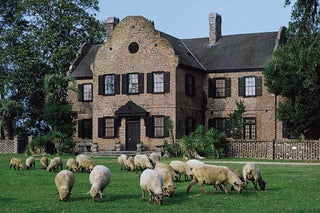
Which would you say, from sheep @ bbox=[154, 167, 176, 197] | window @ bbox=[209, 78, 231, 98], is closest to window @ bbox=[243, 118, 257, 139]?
window @ bbox=[209, 78, 231, 98]

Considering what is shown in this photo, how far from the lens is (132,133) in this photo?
42.6 metres

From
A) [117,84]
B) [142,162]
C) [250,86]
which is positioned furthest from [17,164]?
[250,86]

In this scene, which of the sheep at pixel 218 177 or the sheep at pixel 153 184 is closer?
the sheep at pixel 153 184

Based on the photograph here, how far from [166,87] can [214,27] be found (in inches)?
328

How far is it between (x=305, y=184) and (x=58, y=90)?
29234 millimetres

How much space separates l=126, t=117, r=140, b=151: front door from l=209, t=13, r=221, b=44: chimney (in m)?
10.0

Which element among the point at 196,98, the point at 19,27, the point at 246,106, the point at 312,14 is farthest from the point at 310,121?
the point at 19,27

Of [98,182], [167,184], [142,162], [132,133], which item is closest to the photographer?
[98,182]

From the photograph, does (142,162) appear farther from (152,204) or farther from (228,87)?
(228,87)

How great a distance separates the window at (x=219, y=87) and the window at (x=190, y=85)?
1.59m

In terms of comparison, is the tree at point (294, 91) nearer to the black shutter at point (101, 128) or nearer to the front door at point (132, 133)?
the front door at point (132, 133)

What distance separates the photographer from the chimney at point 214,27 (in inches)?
1845

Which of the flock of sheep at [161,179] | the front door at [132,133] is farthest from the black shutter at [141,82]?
the flock of sheep at [161,179]

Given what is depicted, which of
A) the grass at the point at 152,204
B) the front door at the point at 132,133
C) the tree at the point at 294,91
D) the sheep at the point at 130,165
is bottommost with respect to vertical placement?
the grass at the point at 152,204
